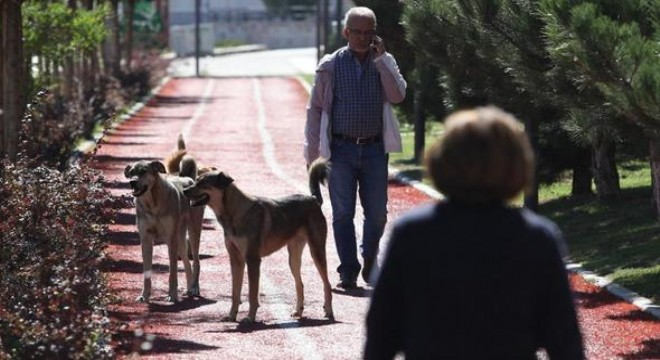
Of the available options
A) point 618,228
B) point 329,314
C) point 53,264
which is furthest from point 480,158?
point 618,228

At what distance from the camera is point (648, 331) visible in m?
12.0

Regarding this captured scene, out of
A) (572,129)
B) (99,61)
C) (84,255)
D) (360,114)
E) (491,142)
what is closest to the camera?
(491,142)

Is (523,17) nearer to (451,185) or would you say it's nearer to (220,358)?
(220,358)

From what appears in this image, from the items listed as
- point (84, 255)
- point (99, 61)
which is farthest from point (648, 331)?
point (99, 61)

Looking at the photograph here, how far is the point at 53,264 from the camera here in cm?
1049

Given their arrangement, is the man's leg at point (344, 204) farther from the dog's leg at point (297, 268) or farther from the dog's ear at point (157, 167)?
the dog's ear at point (157, 167)

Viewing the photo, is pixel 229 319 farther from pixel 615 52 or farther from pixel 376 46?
pixel 615 52

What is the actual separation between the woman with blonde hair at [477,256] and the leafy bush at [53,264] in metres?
3.29

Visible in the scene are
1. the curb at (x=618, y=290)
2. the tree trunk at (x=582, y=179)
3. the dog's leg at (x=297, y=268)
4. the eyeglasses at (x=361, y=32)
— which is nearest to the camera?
the dog's leg at (x=297, y=268)

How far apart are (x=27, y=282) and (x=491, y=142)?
633 centimetres

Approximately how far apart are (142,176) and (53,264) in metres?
2.93

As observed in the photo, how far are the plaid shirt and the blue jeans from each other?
0.44 feet

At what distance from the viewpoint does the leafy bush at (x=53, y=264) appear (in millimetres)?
8359

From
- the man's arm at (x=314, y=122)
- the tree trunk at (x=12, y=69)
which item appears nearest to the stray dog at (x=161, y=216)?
the man's arm at (x=314, y=122)
